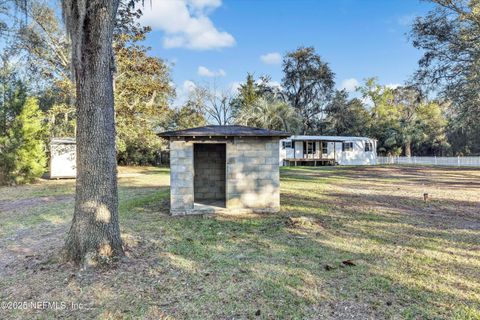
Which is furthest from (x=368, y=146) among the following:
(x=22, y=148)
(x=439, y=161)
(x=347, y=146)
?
(x=22, y=148)

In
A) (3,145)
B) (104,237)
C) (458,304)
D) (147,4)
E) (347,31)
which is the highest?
(347,31)

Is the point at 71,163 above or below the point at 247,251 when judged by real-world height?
above

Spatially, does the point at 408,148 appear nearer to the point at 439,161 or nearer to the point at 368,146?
the point at 439,161

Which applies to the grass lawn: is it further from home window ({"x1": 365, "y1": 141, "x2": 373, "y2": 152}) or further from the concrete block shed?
home window ({"x1": 365, "y1": 141, "x2": 373, "y2": 152})

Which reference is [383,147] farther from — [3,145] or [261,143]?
[3,145]

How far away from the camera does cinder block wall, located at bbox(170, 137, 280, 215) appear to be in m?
7.51

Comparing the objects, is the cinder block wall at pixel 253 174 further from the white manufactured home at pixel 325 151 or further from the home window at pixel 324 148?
the home window at pixel 324 148

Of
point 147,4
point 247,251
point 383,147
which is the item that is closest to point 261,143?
point 247,251

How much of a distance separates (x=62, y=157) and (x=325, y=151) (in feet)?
70.8

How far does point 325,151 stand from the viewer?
28359 millimetres

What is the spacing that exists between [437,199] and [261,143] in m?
6.27

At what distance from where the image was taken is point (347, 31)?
19906mm

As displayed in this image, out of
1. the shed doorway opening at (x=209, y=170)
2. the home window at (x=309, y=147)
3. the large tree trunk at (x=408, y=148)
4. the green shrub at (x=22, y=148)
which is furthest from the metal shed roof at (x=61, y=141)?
the large tree trunk at (x=408, y=148)

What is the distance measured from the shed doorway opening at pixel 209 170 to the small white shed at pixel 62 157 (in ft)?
31.8
